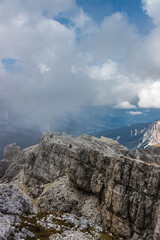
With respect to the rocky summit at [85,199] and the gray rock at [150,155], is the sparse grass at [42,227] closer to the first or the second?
the rocky summit at [85,199]

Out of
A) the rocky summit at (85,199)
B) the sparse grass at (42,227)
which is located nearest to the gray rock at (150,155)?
the rocky summit at (85,199)

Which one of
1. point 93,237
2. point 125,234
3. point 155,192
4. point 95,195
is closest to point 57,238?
point 93,237

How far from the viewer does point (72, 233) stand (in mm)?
45312

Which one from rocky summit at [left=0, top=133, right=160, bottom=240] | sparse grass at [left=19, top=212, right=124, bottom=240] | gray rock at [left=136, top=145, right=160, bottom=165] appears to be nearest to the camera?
sparse grass at [left=19, top=212, right=124, bottom=240]

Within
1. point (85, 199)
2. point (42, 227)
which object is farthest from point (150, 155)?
point (42, 227)

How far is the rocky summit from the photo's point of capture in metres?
47.9

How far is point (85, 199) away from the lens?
81500mm

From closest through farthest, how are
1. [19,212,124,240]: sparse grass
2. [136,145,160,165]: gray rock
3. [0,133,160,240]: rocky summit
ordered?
[19,212,124,240]: sparse grass → [0,133,160,240]: rocky summit → [136,145,160,165]: gray rock

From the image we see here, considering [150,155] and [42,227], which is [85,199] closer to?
[42,227]

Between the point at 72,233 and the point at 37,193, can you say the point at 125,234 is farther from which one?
the point at 37,193

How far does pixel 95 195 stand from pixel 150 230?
94.8ft

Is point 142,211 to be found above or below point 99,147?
below

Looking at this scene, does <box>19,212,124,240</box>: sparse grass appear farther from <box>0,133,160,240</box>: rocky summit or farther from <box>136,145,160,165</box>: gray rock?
<box>136,145,160,165</box>: gray rock

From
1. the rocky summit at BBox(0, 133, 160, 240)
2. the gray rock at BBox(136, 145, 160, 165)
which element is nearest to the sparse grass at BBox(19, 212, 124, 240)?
the rocky summit at BBox(0, 133, 160, 240)
